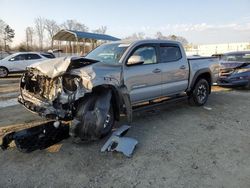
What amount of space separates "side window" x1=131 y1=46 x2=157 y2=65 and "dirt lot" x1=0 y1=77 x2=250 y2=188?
57.0 inches

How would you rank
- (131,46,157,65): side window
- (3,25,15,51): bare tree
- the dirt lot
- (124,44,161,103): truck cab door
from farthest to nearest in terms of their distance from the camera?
(3,25,15,51): bare tree → (131,46,157,65): side window → (124,44,161,103): truck cab door → the dirt lot

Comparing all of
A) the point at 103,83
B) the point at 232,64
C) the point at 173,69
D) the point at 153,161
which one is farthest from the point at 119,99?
the point at 232,64

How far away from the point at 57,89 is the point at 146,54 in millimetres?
2294

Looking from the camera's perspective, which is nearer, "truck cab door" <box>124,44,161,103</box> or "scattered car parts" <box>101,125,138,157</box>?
"scattered car parts" <box>101,125,138,157</box>

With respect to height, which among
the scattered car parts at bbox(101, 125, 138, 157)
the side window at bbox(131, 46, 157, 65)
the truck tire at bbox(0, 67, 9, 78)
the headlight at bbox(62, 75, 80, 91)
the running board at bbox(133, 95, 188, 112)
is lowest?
the scattered car parts at bbox(101, 125, 138, 157)

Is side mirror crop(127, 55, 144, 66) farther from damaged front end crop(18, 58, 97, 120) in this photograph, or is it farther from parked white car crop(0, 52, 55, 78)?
parked white car crop(0, 52, 55, 78)

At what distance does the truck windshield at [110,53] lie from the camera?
550 centimetres

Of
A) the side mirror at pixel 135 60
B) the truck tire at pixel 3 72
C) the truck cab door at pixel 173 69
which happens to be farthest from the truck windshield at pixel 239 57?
the truck tire at pixel 3 72

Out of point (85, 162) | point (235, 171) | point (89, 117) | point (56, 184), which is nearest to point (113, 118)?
point (89, 117)

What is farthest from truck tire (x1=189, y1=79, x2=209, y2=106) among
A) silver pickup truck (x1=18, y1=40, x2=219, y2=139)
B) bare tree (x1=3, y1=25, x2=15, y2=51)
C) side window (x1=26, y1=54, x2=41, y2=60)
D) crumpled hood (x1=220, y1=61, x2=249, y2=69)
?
bare tree (x1=3, y1=25, x2=15, y2=51)

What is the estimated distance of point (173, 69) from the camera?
253 inches

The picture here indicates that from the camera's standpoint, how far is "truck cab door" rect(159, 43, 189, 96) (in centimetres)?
624

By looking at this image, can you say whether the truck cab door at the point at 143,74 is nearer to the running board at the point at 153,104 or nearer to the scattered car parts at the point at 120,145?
the running board at the point at 153,104

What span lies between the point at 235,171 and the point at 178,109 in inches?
144
